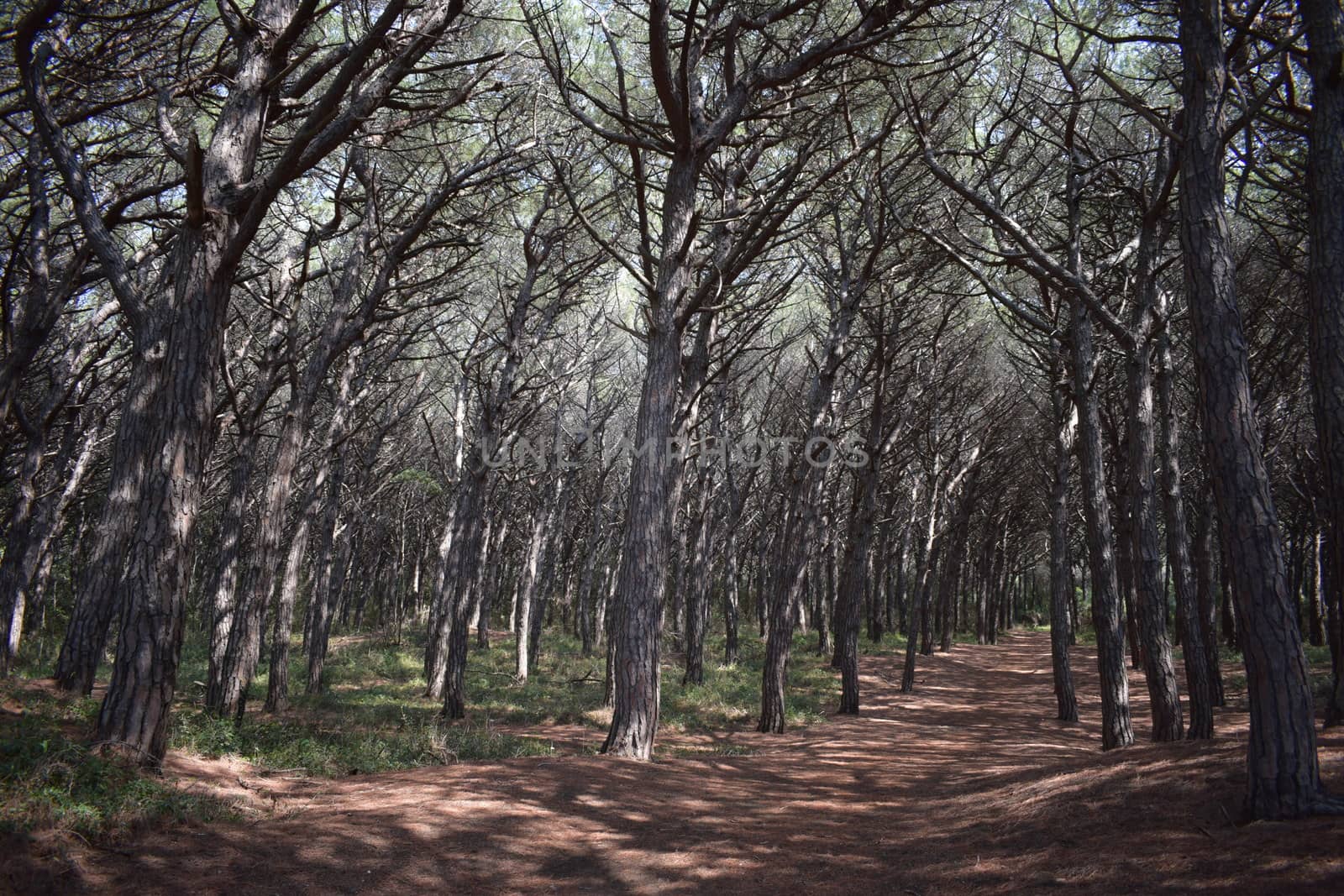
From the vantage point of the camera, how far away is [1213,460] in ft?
13.7

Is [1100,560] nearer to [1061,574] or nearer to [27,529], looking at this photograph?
[1061,574]

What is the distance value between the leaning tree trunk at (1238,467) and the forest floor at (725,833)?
31cm

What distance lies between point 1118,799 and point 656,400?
16.1 ft

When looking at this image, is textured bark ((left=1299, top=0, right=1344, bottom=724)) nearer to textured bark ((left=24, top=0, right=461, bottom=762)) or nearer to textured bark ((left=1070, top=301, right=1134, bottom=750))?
textured bark ((left=1070, top=301, right=1134, bottom=750))

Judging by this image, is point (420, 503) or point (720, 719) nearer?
point (720, 719)

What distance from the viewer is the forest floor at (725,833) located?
347 cm

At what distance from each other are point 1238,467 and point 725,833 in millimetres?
3844

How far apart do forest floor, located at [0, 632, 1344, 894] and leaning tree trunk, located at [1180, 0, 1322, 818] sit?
0.31m

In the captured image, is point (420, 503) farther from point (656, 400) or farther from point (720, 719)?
point (656, 400)

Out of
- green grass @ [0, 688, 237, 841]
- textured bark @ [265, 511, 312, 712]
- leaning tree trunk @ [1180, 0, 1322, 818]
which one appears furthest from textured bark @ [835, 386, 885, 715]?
green grass @ [0, 688, 237, 841]

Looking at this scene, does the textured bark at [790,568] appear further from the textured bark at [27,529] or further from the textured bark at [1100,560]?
the textured bark at [27,529]

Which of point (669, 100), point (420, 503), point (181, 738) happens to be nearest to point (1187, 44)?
point (669, 100)

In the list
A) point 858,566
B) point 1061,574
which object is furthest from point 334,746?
point 1061,574

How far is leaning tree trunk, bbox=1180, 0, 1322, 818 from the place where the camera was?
367cm
